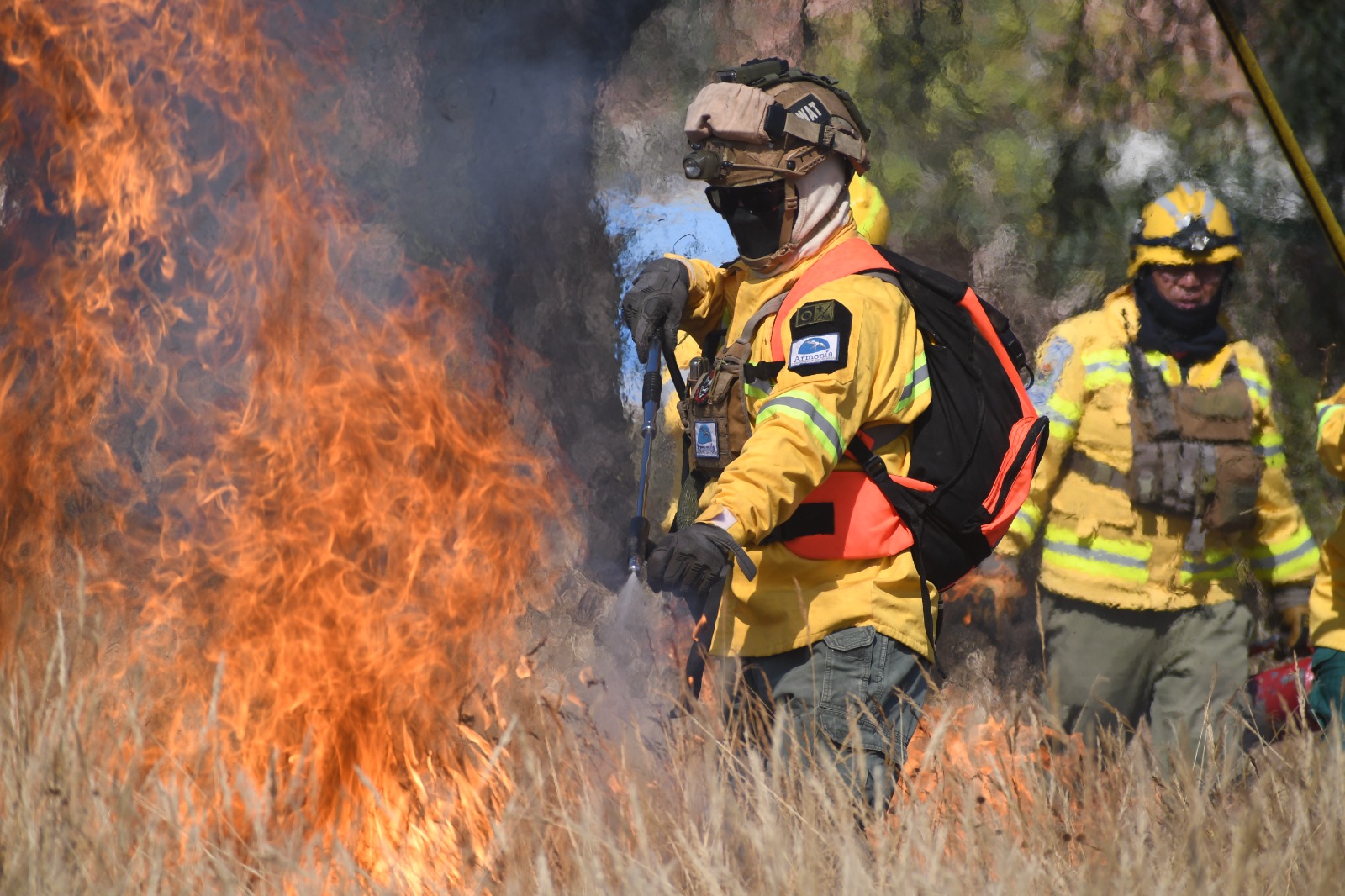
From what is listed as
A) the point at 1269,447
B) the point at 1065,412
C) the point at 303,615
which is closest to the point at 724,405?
the point at 303,615

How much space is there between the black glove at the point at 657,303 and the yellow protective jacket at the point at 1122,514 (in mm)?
1541

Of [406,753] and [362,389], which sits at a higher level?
[362,389]

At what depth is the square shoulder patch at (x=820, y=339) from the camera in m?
2.60

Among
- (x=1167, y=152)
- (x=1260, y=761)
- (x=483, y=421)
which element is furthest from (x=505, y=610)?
(x=1167, y=152)

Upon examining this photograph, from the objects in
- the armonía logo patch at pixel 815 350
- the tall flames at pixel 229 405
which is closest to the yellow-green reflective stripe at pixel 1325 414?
the armonía logo patch at pixel 815 350

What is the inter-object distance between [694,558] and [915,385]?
2.45 feet

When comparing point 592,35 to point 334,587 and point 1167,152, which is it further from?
point 334,587

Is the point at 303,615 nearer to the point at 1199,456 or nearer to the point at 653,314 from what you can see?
the point at 653,314

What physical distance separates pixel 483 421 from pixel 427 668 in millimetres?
1482

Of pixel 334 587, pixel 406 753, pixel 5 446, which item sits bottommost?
pixel 406 753

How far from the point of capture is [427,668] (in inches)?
158

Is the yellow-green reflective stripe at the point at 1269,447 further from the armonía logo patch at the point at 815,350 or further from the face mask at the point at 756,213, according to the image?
the armonía logo patch at the point at 815,350

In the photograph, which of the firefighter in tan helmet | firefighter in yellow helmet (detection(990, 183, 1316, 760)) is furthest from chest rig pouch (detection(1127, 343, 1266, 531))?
the firefighter in tan helmet

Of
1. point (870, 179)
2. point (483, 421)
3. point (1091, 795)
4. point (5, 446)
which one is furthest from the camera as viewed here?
point (870, 179)
